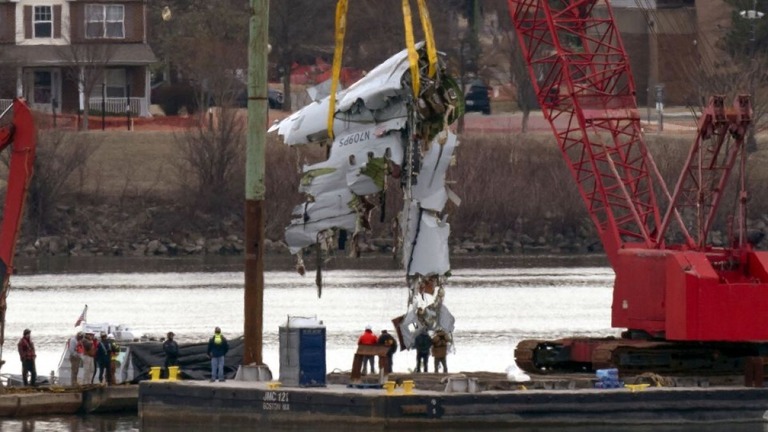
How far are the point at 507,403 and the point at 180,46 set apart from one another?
78195 mm

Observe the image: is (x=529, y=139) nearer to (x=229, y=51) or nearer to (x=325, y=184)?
(x=229, y=51)

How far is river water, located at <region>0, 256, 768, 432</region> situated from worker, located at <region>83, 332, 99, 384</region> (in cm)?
154

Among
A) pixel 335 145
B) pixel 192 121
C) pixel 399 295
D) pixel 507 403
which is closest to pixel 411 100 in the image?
pixel 335 145

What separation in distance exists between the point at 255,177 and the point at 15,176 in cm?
631

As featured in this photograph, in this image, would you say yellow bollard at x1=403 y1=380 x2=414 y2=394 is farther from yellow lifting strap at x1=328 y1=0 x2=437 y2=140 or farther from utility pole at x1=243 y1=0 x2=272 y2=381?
yellow lifting strap at x1=328 y1=0 x2=437 y2=140

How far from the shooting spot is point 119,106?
358 ft

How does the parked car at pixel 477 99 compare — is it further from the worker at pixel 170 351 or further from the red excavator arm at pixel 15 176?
the worker at pixel 170 351

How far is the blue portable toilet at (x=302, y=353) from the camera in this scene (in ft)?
128

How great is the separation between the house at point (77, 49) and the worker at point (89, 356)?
2503 inches

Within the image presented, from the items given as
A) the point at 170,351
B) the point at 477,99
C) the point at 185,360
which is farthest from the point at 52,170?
the point at 170,351

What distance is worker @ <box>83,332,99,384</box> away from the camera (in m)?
43.4

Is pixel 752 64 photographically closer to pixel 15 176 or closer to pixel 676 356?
pixel 676 356

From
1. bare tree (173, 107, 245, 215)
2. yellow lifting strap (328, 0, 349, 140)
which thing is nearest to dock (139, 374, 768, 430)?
yellow lifting strap (328, 0, 349, 140)

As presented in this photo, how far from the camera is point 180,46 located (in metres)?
115
